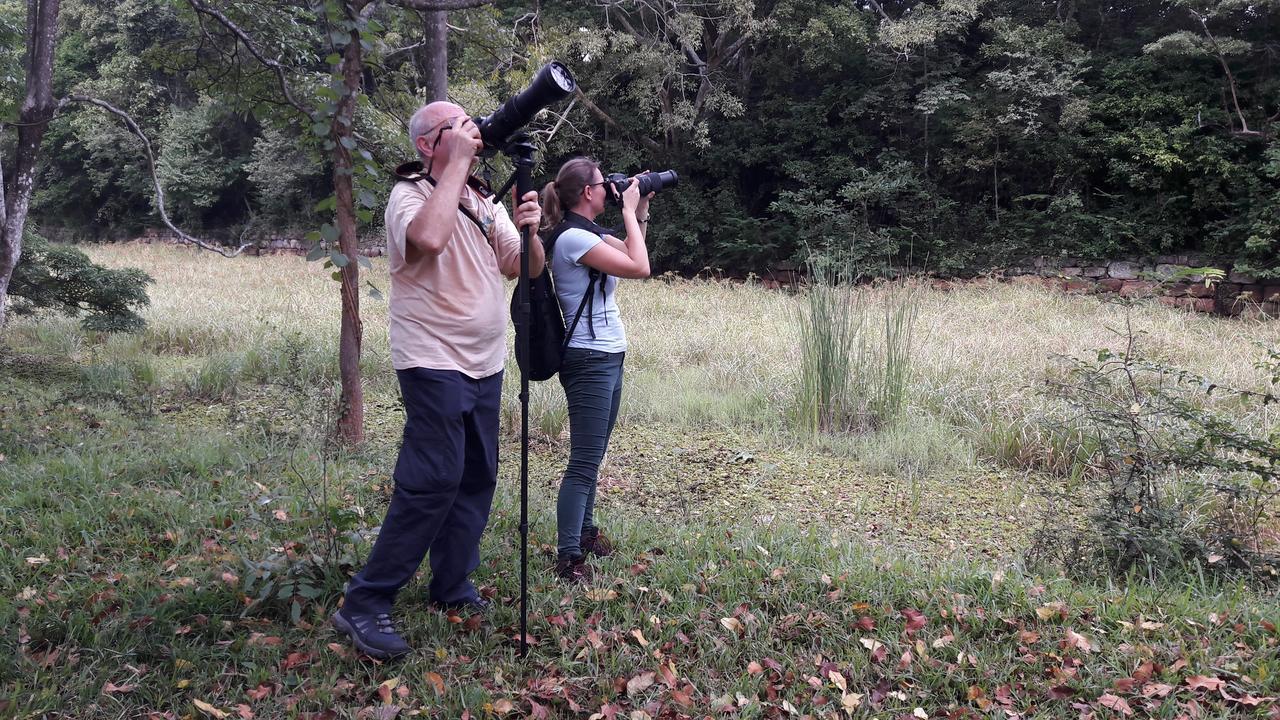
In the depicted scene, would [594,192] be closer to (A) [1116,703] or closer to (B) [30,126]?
(A) [1116,703]

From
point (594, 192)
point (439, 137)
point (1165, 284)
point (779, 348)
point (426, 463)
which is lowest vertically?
point (779, 348)

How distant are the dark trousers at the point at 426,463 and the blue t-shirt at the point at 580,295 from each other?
438mm

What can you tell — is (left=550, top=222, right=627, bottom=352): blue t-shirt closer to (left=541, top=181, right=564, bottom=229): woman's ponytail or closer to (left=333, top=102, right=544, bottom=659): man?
(left=541, top=181, right=564, bottom=229): woman's ponytail

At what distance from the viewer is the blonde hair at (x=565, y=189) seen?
3.00 metres

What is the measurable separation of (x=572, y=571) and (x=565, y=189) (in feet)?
4.74

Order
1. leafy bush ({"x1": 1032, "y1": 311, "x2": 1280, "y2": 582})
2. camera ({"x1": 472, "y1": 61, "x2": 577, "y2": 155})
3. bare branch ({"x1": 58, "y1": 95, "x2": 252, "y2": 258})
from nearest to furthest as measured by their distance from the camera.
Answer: camera ({"x1": 472, "y1": 61, "x2": 577, "y2": 155}) < leafy bush ({"x1": 1032, "y1": 311, "x2": 1280, "y2": 582}) < bare branch ({"x1": 58, "y1": 95, "x2": 252, "y2": 258})

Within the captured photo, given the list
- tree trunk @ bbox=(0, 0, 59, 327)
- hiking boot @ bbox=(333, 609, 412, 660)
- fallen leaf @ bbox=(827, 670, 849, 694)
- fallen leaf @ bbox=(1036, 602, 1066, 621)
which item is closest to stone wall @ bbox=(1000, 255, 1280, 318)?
fallen leaf @ bbox=(1036, 602, 1066, 621)

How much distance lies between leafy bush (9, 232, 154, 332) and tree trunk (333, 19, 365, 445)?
3329 millimetres

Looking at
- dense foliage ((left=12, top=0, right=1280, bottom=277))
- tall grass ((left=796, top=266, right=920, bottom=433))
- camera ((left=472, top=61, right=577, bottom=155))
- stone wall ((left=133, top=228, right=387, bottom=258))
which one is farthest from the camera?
stone wall ((left=133, top=228, right=387, bottom=258))

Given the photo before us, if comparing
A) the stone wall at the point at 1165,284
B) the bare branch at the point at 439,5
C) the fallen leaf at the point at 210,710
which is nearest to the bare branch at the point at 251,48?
the bare branch at the point at 439,5

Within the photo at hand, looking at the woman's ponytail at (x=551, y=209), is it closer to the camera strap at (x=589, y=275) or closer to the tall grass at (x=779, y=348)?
the camera strap at (x=589, y=275)

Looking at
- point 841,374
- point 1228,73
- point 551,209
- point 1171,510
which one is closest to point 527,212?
point 551,209

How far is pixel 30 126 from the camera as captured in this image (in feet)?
17.0

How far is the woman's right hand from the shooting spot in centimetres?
303
